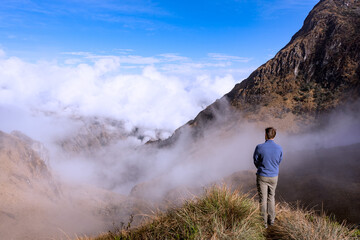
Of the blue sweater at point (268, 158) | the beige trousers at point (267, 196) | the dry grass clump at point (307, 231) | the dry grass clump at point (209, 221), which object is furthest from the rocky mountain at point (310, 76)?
the dry grass clump at point (209, 221)

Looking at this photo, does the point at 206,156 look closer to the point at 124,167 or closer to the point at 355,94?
the point at 355,94

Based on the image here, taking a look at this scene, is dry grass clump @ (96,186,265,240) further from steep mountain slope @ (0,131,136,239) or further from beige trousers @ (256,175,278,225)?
steep mountain slope @ (0,131,136,239)

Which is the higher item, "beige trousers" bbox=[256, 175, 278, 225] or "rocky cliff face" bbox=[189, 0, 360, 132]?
"rocky cliff face" bbox=[189, 0, 360, 132]

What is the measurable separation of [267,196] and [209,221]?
6.19ft

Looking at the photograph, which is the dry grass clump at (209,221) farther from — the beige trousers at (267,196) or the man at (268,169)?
the man at (268,169)

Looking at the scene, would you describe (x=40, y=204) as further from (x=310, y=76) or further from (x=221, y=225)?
(x=310, y=76)

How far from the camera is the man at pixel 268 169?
5465 mm

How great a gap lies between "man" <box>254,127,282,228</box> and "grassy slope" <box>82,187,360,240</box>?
0.34 metres

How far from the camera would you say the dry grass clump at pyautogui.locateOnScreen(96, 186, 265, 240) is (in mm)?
4281

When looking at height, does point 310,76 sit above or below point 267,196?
above

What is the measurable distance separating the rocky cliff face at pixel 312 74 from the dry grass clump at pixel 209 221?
3710cm

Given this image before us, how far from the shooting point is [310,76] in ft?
138

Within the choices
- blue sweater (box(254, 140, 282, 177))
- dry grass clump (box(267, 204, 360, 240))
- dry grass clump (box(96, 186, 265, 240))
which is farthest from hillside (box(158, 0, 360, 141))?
dry grass clump (box(96, 186, 265, 240))

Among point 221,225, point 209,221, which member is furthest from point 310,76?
point 221,225
